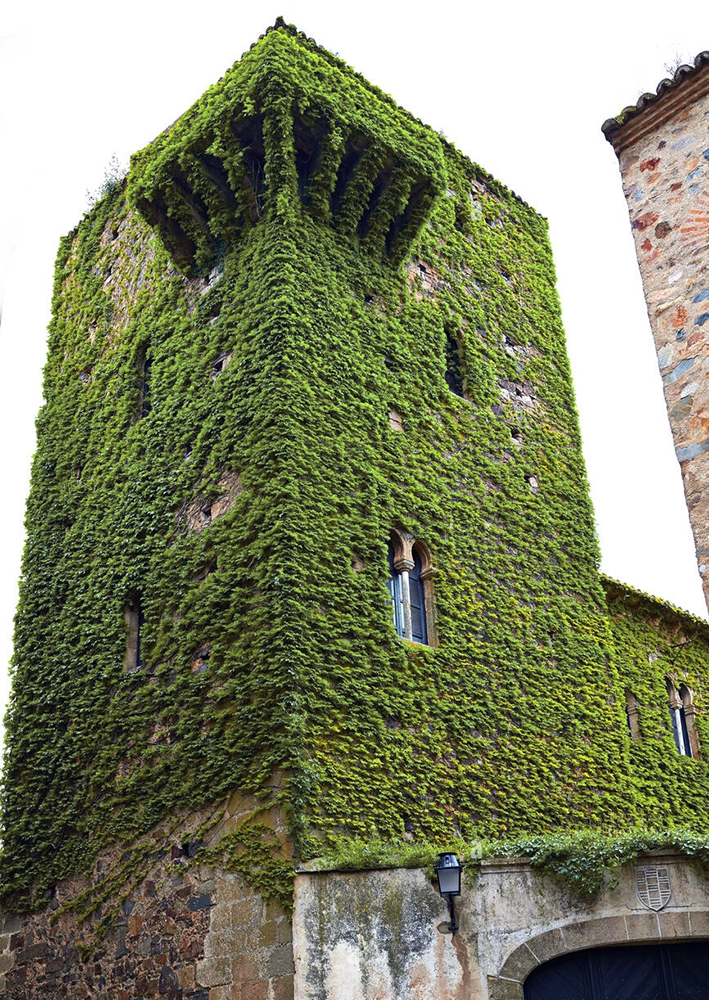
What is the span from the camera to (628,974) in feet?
31.8

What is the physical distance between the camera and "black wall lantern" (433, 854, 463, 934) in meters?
9.33

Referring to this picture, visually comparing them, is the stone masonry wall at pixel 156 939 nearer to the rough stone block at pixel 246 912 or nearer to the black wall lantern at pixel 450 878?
the rough stone block at pixel 246 912

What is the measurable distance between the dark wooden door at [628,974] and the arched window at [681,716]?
6.85 m

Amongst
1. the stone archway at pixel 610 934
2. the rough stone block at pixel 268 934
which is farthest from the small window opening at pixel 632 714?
the rough stone block at pixel 268 934

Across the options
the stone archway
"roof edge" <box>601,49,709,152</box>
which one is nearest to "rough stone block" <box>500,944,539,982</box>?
the stone archway

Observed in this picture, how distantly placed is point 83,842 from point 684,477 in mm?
7669

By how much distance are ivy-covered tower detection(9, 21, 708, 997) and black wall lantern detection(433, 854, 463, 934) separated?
40.5 inches

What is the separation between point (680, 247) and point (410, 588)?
486 centimetres

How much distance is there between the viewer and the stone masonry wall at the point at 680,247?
8.42m

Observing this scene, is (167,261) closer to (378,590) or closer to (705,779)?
(378,590)

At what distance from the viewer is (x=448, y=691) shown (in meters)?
11.9

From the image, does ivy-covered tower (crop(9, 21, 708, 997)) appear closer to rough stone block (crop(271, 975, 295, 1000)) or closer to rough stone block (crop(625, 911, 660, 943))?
rough stone block (crop(271, 975, 295, 1000))

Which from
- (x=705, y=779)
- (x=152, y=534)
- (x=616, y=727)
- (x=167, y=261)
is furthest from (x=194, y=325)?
(x=705, y=779)

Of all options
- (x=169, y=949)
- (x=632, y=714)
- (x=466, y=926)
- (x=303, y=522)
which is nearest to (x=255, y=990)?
(x=169, y=949)
